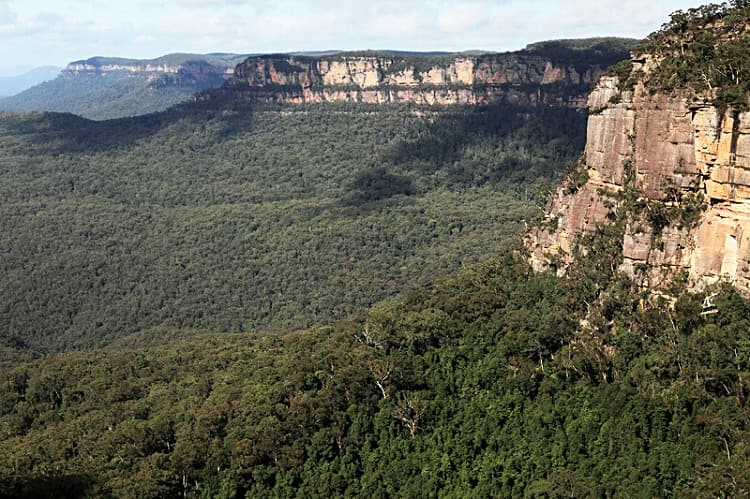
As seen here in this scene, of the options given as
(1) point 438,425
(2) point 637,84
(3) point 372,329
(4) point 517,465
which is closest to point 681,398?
(4) point 517,465

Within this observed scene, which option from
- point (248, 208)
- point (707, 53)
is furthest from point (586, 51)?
point (707, 53)

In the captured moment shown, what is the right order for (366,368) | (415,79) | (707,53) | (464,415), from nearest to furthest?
(707,53), (464,415), (366,368), (415,79)

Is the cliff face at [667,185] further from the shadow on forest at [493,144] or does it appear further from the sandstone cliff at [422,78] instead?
the sandstone cliff at [422,78]

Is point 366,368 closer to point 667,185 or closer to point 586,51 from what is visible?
point 667,185

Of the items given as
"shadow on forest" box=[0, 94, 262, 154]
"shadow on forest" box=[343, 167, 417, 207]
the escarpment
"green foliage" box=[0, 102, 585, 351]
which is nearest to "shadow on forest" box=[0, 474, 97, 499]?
the escarpment

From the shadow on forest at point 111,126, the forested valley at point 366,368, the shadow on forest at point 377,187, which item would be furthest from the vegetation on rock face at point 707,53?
the shadow on forest at point 111,126

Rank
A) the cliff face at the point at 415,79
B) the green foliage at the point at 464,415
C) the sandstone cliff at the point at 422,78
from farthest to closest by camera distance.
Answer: the cliff face at the point at 415,79, the sandstone cliff at the point at 422,78, the green foliage at the point at 464,415

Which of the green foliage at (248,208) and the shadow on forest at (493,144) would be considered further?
the shadow on forest at (493,144)
